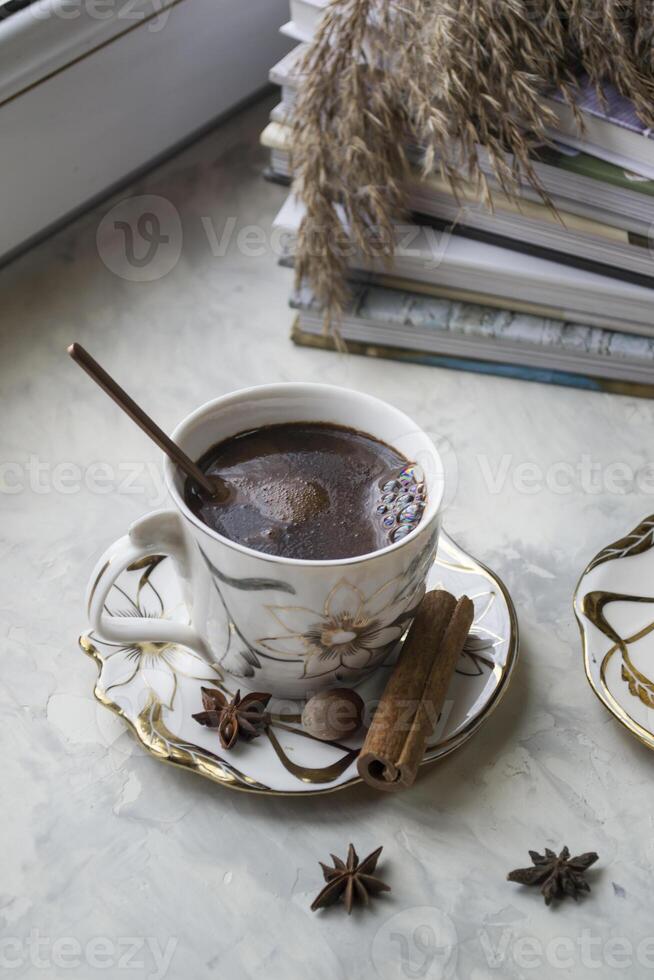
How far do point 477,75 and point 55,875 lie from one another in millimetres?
780

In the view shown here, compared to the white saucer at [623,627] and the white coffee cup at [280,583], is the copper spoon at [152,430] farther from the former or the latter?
the white saucer at [623,627]

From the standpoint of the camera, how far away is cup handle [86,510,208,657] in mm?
721

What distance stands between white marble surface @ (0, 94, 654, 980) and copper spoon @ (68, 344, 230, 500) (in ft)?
0.66

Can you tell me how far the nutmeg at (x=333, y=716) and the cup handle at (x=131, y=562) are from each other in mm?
107

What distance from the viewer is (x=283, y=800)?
2.45ft

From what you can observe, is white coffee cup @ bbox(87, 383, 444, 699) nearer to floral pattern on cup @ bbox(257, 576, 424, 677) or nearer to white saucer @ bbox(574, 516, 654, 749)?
floral pattern on cup @ bbox(257, 576, 424, 677)
